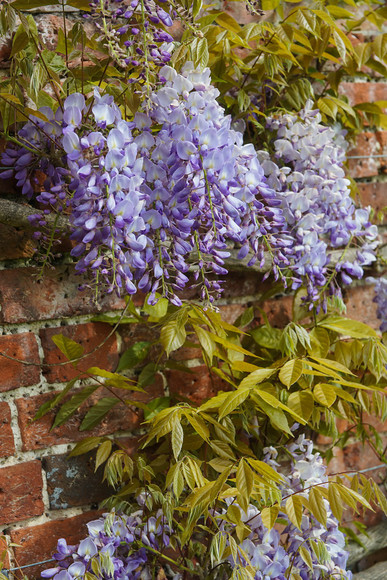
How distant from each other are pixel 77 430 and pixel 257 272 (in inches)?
17.8

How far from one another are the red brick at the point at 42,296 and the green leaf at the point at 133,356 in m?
0.09

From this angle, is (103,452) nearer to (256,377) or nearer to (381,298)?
(256,377)

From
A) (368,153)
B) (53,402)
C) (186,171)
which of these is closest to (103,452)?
(53,402)

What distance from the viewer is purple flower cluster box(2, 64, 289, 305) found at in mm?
925

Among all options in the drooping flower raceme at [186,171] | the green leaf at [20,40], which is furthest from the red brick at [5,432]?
the green leaf at [20,40]

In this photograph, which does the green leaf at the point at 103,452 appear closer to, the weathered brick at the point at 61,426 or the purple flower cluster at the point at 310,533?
the weathered brick at the point at 61,426

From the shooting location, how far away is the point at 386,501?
1045mm

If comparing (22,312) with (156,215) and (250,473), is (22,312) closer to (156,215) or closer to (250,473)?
(156,215)

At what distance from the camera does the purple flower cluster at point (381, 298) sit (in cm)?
144

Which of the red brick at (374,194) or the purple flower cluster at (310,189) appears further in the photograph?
the red brick at (374,194)

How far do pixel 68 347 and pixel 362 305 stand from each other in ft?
2.35

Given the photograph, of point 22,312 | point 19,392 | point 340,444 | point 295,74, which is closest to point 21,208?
point 22,312

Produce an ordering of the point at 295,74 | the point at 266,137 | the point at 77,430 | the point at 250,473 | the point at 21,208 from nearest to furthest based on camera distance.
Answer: the point at 250,473 < the point at 21,208 < the point at 77,430 < the point at 266,137 < the point at 295,74

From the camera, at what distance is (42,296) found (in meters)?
1.15
